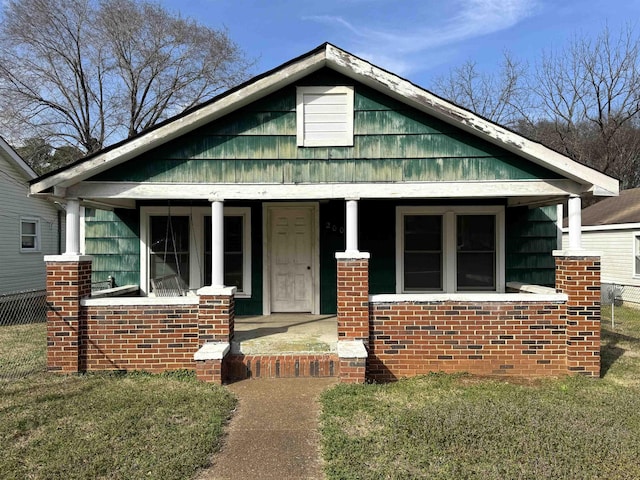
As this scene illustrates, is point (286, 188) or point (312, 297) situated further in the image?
point (312, 297)

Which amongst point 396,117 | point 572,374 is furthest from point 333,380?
point 396,117

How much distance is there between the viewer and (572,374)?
5.91 metres

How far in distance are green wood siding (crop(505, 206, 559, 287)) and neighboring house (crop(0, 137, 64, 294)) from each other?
12.9 metres

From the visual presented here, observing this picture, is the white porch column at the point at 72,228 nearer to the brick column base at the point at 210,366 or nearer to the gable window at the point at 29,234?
the brick column base at the point at 210,366

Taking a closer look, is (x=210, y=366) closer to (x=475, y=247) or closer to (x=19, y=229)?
(x=475, y=247)

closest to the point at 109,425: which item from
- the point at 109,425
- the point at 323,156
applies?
the point at 109,425

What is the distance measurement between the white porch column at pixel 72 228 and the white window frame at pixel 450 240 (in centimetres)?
517

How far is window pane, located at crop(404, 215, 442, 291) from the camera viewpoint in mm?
8281

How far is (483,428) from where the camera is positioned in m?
4.07

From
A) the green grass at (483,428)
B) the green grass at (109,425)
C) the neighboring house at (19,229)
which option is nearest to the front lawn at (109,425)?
the green grass at (109,425)

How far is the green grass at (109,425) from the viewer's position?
348 centimetres

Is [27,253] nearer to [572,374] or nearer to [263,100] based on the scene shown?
[263,100]

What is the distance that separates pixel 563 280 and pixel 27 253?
Answer: 16297mm

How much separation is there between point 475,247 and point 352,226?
3.29 m
